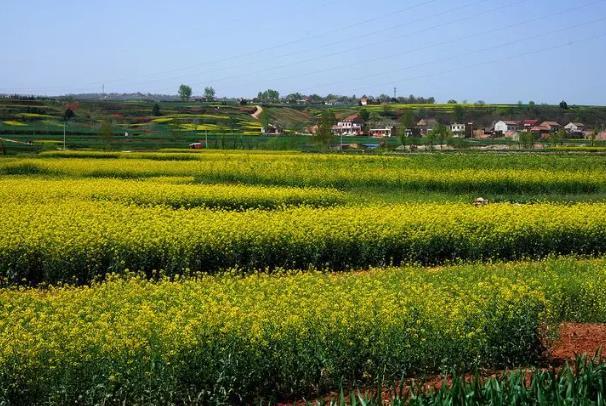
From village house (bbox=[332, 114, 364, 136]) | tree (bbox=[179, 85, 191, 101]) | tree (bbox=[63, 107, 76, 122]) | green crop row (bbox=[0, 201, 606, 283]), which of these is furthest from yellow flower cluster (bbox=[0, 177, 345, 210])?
tree (bbox=[179, 85, 191, 101])

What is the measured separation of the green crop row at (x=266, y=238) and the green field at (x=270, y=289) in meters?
0.04

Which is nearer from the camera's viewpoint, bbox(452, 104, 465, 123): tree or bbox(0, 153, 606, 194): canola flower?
bbox(0, 153, 606, 194): canola flower

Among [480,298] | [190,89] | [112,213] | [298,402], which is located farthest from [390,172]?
A: [190,89]

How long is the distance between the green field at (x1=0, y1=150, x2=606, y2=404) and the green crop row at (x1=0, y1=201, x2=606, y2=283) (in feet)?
0.14

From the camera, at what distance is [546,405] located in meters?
5.40

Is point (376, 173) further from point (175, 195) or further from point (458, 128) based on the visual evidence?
point (458, 128)

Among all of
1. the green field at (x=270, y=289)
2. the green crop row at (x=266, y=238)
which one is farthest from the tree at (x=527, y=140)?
the green crop row at (x=266, y=238)

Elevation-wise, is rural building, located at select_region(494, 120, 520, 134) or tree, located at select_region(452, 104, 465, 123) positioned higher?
tree, located at select_region(452, 104, 465, 123)

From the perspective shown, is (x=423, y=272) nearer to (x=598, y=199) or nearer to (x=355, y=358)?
(x=355, y=358)

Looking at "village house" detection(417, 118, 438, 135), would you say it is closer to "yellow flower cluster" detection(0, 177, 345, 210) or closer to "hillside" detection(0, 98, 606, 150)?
"hillside" detection(0, 98, 606, 150)

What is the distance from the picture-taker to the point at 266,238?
643 inches

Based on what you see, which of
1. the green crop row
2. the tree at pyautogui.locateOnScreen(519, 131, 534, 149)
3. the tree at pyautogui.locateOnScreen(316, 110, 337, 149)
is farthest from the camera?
the tree at pyautogui.locateOnScreen(519, 131, 534, 149)

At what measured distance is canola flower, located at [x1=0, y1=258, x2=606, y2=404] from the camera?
24.8ft

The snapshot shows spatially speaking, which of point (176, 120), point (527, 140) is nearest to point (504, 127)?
point (527, 140)
